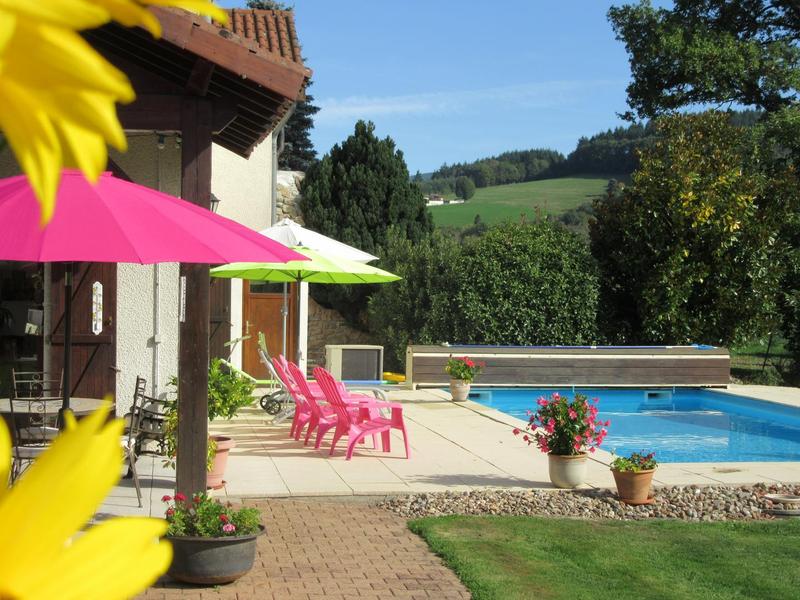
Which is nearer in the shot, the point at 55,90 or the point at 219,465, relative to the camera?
the point at 55,90

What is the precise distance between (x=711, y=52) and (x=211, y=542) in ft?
59.2

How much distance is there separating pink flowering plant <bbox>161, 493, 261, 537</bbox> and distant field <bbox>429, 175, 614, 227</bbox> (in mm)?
42943

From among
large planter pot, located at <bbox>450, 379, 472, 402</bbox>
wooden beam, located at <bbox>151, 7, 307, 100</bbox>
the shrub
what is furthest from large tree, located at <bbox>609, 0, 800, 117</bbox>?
wooden beam, located at <bbox>151, 7, 307, 100</bbox>

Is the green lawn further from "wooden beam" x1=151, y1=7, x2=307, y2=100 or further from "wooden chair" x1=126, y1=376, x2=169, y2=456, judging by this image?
"wooden beam" x1=151, y1=7, x2=307, y2=100

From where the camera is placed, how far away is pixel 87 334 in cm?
1029

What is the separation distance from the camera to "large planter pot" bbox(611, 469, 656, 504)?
8.64 metres

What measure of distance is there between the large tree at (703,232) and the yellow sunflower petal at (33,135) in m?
20.7

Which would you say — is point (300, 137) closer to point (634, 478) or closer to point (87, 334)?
point (87, 334)

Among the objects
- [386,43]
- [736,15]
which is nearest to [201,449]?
[386,43]

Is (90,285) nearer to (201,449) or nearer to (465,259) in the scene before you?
(201,449)

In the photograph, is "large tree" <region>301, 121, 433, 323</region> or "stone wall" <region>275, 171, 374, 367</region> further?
"stone wall" <region>275, 171, 374, 367</region>

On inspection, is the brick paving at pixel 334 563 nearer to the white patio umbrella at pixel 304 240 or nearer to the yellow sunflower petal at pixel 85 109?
the yellow sunflower petal at pixel 85 109

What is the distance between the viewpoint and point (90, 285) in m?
10.4

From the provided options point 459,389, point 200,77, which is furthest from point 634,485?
point 459,389
